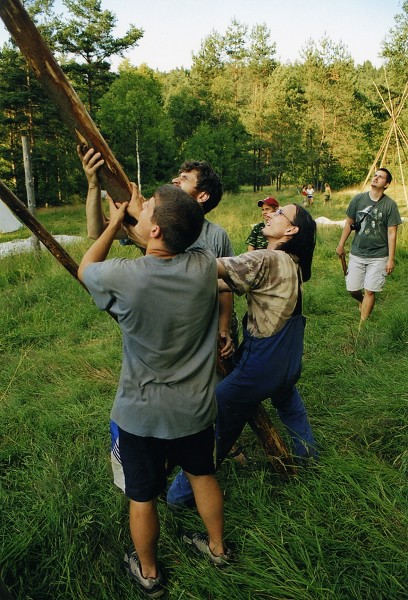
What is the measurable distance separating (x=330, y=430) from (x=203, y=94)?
121 feet

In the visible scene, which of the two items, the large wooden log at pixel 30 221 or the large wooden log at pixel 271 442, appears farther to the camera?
the large wooden log at pixel 271 442

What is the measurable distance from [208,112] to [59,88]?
117ft

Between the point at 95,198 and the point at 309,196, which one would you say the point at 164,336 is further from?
the point at 309,196

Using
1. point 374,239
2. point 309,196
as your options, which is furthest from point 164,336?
point 309,196

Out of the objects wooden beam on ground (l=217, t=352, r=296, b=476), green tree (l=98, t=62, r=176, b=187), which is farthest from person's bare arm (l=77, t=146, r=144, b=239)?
green tree (l=98, t=62, r=176, b=187)

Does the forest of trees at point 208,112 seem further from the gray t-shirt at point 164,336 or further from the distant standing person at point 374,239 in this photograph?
the gray t-shirt at point 164,336

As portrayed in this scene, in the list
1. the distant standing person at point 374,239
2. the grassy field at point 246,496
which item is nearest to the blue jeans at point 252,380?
the grassy field at point 246,496

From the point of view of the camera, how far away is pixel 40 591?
1812 millimetres

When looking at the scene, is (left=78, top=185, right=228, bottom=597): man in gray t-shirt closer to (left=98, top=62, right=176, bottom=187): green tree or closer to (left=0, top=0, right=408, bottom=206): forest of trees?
(left=0, top=0, right=408, bottom=206): forest of trees

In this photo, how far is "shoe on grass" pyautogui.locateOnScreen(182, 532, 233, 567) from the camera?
6.03ft

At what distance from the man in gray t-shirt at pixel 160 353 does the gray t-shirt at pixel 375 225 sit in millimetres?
3892

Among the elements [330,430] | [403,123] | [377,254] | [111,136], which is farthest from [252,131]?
[330,430]

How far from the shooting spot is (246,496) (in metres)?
2.16

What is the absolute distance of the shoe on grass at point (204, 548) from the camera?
6.03ft
